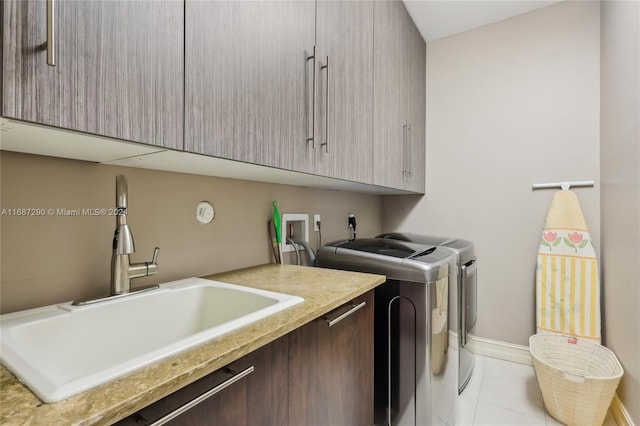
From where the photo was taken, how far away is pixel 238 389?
Result: 60 cm

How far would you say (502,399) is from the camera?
1.73m

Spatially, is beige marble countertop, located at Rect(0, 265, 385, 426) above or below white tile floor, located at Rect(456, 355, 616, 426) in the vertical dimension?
above

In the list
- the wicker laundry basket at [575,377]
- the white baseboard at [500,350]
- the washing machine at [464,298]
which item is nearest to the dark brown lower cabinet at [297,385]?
the washing machine at [464,298]

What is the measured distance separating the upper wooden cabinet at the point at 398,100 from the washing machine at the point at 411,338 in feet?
1.59

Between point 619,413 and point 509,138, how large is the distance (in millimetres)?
1640

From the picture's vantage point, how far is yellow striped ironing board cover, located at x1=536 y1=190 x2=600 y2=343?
184cm

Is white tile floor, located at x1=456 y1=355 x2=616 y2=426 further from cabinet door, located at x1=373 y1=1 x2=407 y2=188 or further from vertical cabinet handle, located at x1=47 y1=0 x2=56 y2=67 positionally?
vertical cabinet handle, located at x1=47 y1=0 x2=56 y2=67

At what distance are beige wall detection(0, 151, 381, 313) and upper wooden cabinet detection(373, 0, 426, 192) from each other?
64cm

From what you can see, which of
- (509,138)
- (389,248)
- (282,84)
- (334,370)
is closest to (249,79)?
(282,84)

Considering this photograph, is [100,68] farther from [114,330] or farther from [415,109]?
[415,109]

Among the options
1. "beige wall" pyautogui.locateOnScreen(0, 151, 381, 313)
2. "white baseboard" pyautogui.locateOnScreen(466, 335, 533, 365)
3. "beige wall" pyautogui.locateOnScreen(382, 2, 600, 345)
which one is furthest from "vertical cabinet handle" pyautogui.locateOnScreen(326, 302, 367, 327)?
"beige wall" pyautogui.locateOnScreen(382, 2, 600, 345)

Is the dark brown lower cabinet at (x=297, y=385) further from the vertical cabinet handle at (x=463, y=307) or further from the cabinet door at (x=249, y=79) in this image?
the vertical cabinet handle at (x=463, y=307)

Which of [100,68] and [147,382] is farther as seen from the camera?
[100,68]

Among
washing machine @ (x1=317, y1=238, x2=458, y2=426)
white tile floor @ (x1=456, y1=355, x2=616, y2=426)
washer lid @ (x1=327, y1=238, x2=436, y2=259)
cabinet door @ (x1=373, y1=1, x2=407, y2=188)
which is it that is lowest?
white tile floor @ (x1=456, y1=355, x2=616, y2=426)
